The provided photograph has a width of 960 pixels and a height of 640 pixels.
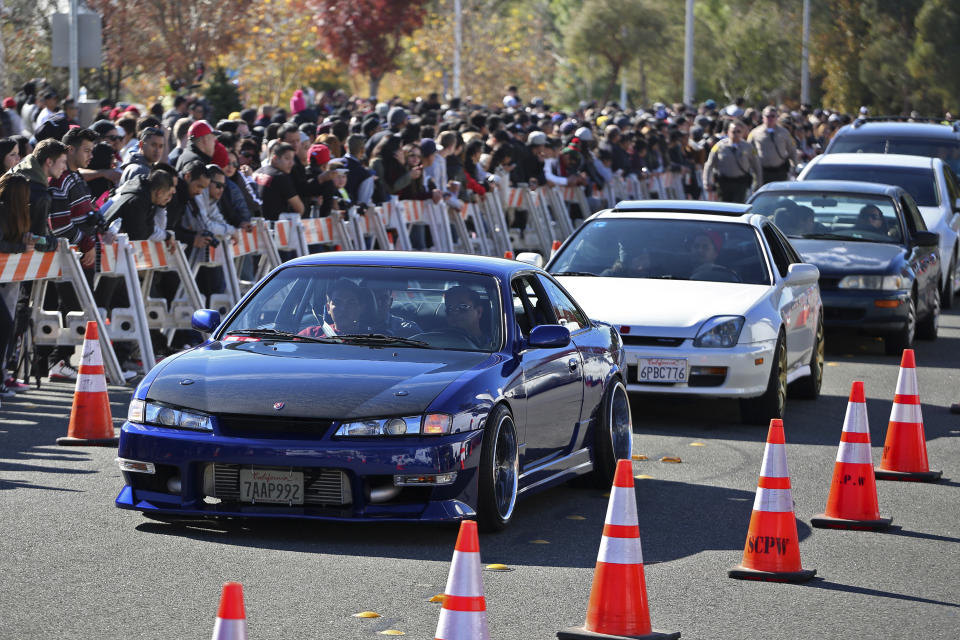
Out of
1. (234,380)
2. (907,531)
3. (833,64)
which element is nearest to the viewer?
(234,380)

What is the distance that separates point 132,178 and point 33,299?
5.13 feet

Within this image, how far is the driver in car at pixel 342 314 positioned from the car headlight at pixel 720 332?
4027 mm

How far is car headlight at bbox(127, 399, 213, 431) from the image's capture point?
27.2 ft

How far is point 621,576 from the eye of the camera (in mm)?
6633

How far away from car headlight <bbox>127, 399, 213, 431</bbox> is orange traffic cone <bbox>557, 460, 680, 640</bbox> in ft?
7.75

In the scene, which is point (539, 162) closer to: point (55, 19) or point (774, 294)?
point (55, 19)

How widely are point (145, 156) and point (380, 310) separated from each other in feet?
22.8

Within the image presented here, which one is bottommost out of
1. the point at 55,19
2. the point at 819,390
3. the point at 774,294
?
the point at 819,390

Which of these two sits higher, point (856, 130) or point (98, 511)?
point (856, 130)

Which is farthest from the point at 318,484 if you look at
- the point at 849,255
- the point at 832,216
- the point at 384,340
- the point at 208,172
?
the point at 832,216

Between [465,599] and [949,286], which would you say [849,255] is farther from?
[465,599]

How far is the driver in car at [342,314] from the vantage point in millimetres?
9258

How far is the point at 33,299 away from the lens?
1395 cm

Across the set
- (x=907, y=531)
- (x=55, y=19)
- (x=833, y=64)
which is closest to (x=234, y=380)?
(x=907, y=531)
